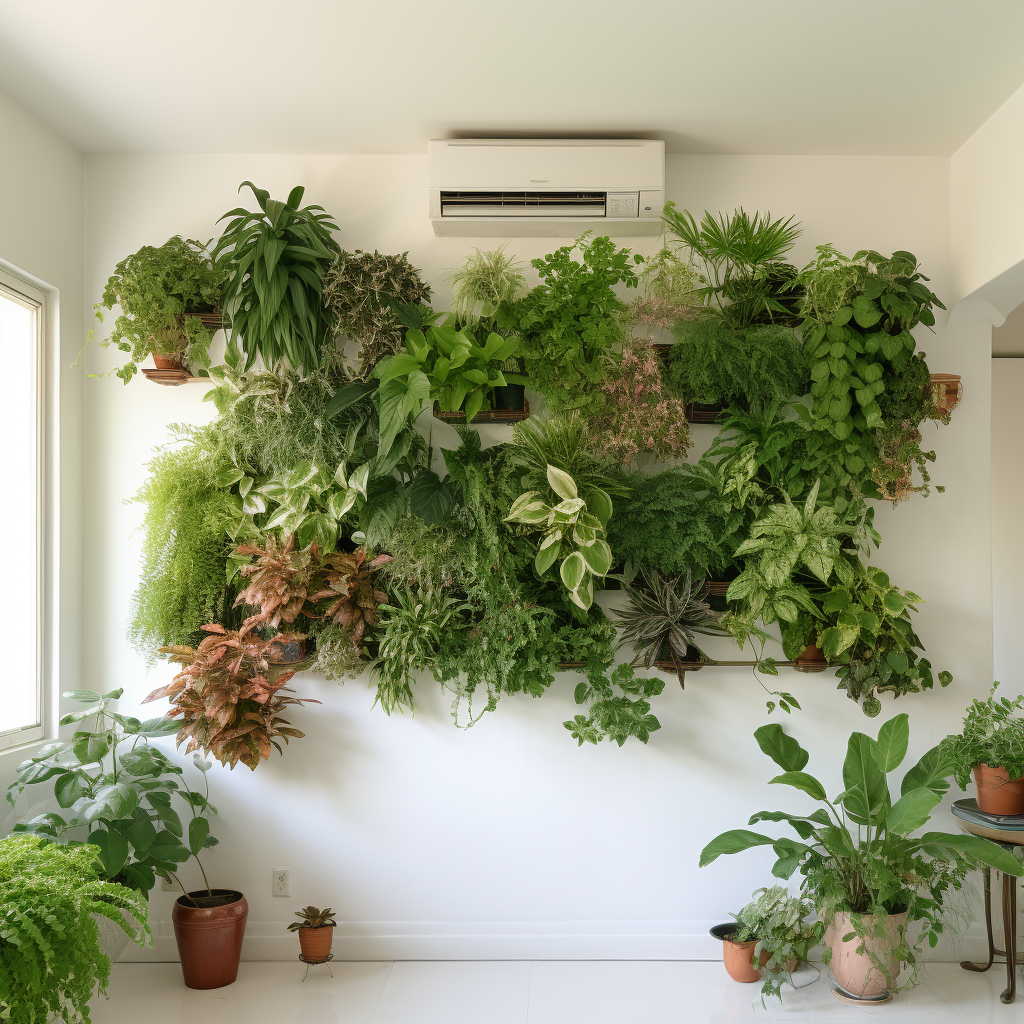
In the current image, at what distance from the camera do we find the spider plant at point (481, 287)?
126 inches

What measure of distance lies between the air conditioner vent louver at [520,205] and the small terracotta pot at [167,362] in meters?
1.24

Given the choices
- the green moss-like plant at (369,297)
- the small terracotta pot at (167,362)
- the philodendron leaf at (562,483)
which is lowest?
the philodendron leaf at (562,483)

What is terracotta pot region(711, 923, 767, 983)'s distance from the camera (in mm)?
3098

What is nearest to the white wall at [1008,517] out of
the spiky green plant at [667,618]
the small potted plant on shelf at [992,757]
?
the small potted plant on shelf at [992,757]

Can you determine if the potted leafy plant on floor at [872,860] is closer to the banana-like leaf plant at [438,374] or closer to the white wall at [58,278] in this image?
the banana-like leaf plant at [438,374]

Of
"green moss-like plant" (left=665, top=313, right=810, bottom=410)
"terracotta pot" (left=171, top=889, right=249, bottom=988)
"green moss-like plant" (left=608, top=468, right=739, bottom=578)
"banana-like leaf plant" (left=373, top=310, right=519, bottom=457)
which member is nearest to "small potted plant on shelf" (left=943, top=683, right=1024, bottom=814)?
"green moss-like plant" (left=608, top=468, right=739, bottom=578)

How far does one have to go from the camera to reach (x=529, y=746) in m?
3.41

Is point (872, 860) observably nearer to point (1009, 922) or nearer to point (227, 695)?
point (1009, 922)

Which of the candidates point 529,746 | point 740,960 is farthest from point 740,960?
point 529,746

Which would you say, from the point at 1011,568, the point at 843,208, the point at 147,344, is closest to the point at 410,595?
the point at 147,344

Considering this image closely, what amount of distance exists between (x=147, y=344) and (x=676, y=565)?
7.46ft

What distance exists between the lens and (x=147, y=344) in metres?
3.23

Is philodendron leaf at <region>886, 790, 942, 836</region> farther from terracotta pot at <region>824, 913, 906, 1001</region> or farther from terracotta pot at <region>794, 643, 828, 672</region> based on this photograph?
terracotta pot at <region>794, 643, 828, 672</region>

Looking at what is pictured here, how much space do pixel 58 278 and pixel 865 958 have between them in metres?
4.06
